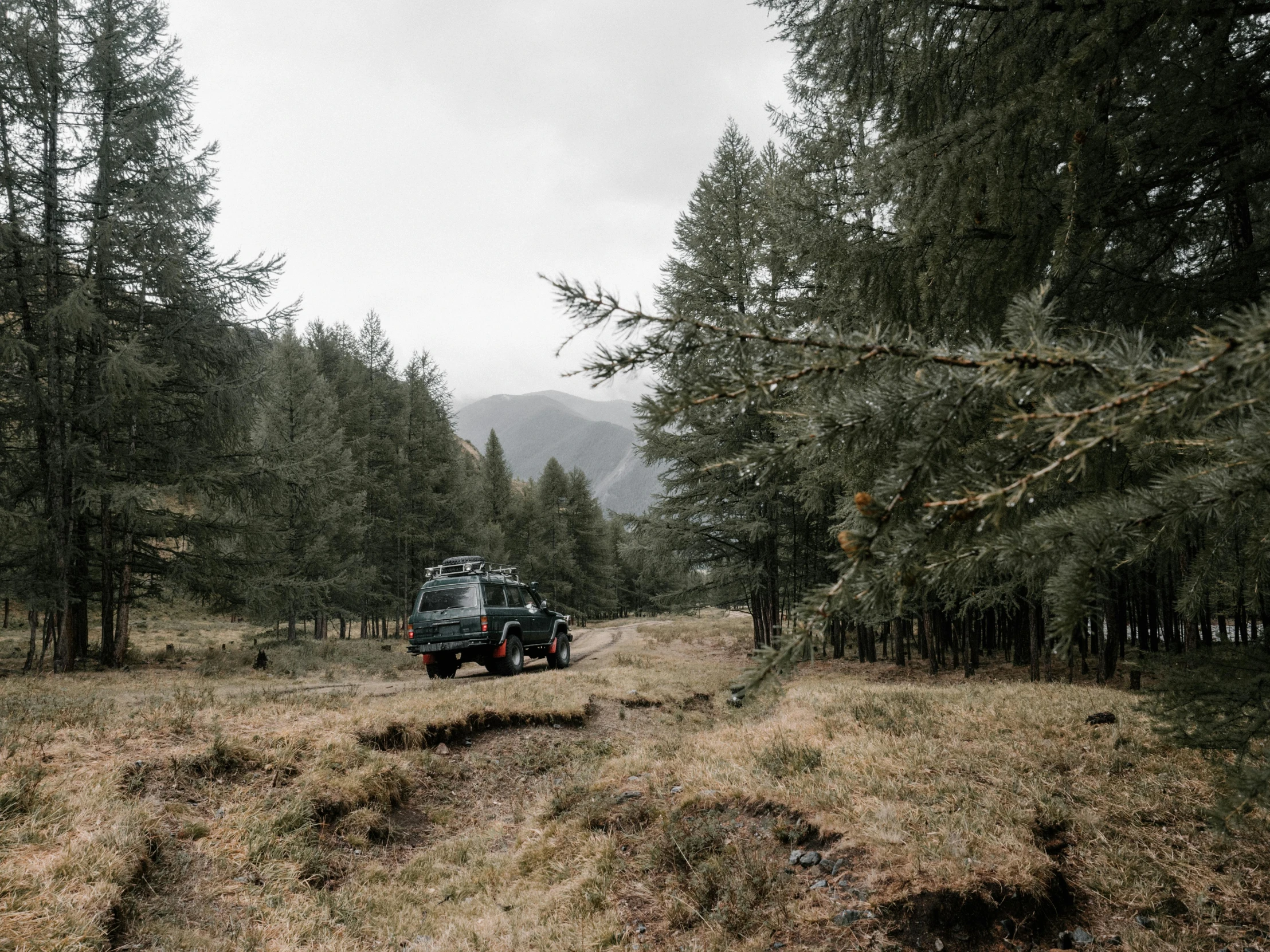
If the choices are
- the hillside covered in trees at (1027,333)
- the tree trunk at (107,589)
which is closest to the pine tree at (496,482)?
the tree trunk at (107,589)

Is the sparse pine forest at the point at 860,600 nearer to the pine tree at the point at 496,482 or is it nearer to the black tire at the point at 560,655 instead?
the black tire at the point at 560,655

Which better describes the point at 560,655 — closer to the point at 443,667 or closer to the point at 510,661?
the point at 510,661

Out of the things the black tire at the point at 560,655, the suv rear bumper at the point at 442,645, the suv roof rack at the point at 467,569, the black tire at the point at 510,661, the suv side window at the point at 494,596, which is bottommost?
the black tire at the point at 560,655

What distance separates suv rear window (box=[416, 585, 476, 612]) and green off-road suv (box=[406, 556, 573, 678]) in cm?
1

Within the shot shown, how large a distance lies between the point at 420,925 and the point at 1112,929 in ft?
14.8

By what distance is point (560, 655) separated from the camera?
1652cm

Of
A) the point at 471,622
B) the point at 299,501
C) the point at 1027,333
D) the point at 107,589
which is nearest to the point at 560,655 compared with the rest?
the point at 471,622

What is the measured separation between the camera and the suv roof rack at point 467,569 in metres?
14.0

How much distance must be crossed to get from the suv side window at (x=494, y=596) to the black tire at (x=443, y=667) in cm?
150

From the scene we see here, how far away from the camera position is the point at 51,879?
11.7 ft

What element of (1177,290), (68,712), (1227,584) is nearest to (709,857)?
(1227,584)

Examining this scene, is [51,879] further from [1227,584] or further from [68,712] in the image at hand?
[1227,584]

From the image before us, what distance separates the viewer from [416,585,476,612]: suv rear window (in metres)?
13.1

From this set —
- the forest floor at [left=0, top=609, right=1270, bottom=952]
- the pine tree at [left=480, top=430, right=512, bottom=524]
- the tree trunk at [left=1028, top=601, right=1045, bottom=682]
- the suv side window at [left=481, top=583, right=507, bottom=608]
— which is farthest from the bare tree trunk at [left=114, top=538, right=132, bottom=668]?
the pine tree at [left=480, top=430, right=512, bottom=524]
